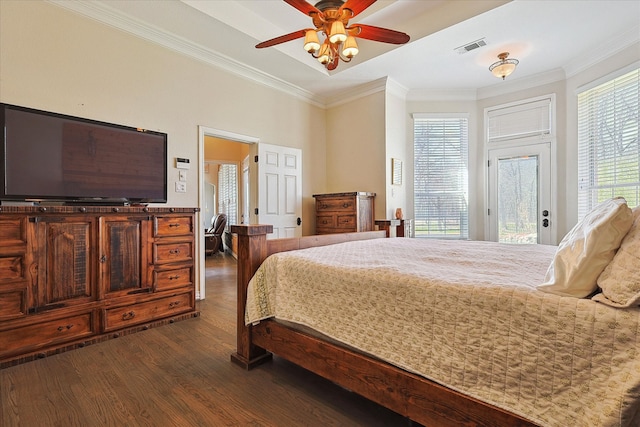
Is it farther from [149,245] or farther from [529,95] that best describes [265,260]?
[529,95]

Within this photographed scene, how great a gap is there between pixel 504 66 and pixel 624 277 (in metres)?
3.68

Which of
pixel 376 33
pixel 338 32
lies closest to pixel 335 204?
pixel 376 33

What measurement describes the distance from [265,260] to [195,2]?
2.67 meters

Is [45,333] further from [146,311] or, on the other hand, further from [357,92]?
[357,92]

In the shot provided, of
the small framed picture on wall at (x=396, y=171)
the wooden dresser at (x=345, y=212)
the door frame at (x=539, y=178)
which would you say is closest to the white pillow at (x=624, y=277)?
the wooden dresser at (x=345, y=212)

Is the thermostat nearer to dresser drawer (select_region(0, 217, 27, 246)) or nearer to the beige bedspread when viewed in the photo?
dresser drawer (select_region(0, 217, 27, 246))

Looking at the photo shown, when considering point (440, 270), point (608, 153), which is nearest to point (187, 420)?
point (440, 270)

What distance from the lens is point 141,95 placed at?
3197 mm

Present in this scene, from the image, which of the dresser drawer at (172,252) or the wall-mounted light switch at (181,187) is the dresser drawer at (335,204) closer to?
the wall-mounted light switch at (181,187)

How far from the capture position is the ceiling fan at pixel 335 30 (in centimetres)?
231

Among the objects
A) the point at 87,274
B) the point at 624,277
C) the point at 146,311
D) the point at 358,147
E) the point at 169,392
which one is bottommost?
the point at 169,392

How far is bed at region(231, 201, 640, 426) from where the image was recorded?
0.90 m

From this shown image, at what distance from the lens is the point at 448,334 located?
1165mm

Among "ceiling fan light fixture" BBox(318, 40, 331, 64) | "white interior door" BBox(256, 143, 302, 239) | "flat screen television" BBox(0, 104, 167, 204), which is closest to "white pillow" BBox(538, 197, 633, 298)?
"ceiling fan light fixture" BBox(318, 40, 331, 64)
